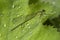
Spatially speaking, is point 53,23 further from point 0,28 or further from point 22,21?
point 0,28

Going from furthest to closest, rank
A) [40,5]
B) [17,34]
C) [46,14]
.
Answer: [40,5], [46,14], [17,34]

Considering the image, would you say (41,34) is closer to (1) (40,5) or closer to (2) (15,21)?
(2) (15,21)

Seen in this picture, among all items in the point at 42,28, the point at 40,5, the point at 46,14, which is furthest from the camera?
the point at 40,5

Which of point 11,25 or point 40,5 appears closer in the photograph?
point 11,25

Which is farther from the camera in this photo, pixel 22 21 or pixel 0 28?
pixel 22 21

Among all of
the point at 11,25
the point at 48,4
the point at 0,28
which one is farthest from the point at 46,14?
the point at 0,28

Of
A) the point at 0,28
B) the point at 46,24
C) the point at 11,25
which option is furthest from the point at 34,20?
the point at 0,28

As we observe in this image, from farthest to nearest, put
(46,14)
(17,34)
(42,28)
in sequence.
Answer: (46,14) < (42,28) < (17,34)

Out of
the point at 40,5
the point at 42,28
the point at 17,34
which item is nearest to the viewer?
the point at 17,34
